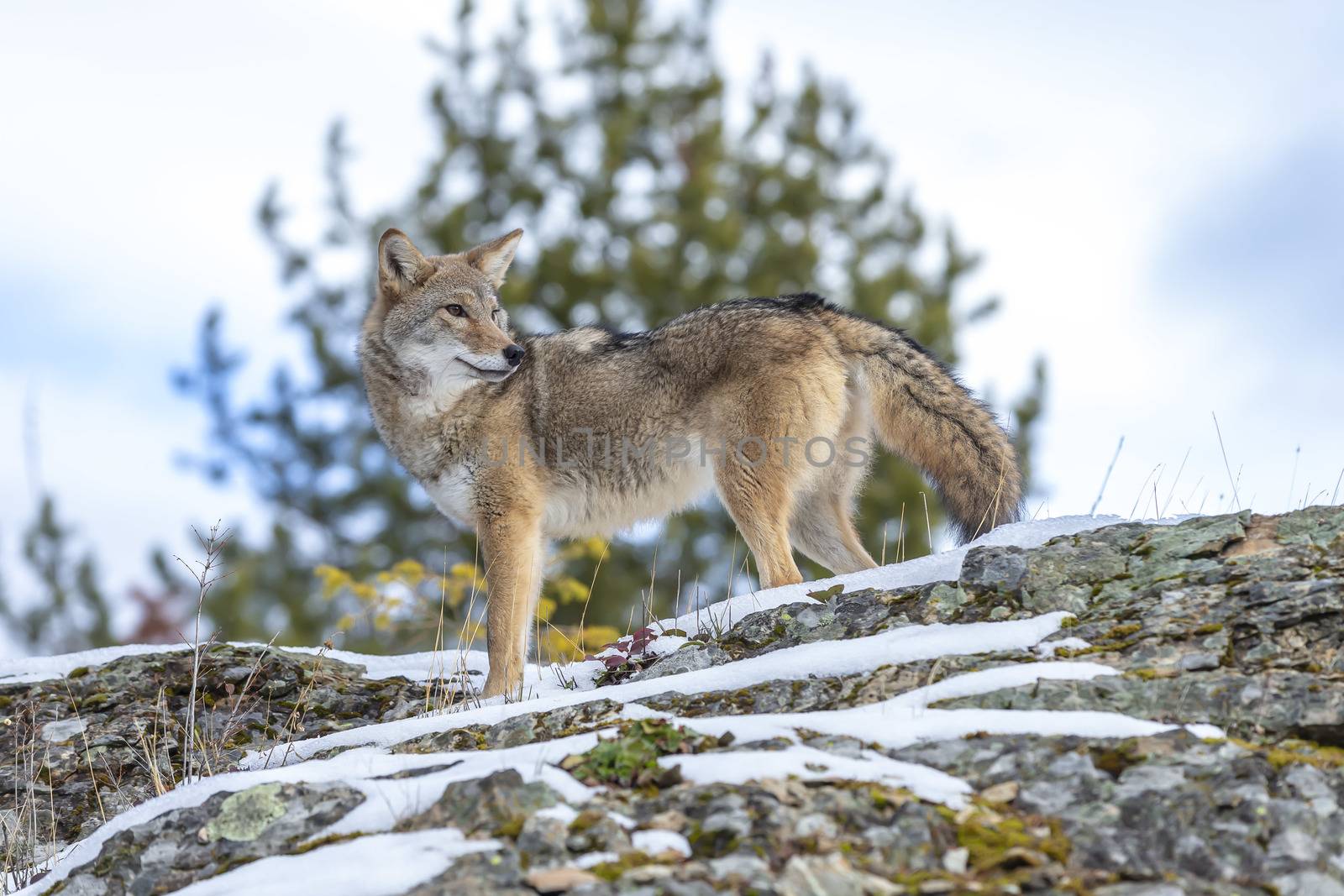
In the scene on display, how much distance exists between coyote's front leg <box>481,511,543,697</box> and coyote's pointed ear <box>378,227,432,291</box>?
1809 millimetres

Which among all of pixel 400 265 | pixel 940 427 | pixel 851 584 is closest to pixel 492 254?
pixel 400 265

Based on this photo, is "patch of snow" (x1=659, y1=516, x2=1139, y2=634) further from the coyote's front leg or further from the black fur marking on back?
the black fur marking on back

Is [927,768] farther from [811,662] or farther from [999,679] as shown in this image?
[811,662]

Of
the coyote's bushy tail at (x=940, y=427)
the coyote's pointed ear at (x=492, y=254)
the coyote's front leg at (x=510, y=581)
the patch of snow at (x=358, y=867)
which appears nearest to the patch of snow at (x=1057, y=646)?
the coyote's bushy tail at (x=940, y=427)

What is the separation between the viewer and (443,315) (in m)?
7.66

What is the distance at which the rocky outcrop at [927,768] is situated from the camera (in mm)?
3033

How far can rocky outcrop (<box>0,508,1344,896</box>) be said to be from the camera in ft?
9.95

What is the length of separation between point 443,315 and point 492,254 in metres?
0.69

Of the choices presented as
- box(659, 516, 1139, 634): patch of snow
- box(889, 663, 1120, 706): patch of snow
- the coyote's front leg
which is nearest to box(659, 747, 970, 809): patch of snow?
box(889, 663, 1120, 706): patch of snow

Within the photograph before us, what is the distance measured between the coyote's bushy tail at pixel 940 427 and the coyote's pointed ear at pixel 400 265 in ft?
9.20

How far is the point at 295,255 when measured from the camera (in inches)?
685

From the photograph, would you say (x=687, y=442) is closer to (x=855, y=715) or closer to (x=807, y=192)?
(x=855, y=715)

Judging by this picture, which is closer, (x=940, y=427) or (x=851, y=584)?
(x=851, y=584)

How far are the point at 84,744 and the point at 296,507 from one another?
11712 millimetres
